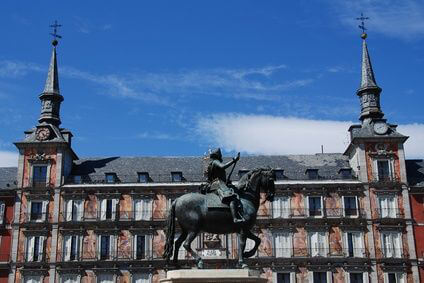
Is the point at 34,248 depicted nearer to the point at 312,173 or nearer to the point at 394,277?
the point at 312,173

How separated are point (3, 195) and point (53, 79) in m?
15.4

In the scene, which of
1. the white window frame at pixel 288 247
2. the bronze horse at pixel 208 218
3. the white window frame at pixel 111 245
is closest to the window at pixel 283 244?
the white window frame at pixel 288 247

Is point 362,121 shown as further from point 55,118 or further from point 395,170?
point 55,118

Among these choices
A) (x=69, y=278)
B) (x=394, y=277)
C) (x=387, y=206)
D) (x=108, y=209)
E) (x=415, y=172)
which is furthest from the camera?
(x=415, y=172)

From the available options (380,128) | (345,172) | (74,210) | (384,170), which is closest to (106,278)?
(74,210)

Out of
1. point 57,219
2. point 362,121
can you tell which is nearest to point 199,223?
point 57,219

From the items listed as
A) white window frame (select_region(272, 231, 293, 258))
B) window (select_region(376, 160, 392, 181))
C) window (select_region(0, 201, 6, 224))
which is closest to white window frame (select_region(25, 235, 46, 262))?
window (select_region(0, 201, 6, 224))

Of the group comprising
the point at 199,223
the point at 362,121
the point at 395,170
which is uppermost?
the point at 362,121

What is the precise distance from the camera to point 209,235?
61.6 m

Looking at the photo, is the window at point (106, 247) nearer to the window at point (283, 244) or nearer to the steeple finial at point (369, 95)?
the window at point (283, 244)

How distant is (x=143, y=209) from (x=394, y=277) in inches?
1039

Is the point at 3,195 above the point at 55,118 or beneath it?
beneath

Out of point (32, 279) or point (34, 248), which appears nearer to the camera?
point (32, 279)

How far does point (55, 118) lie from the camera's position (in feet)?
226
